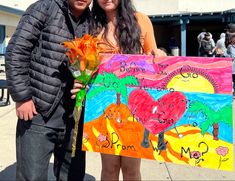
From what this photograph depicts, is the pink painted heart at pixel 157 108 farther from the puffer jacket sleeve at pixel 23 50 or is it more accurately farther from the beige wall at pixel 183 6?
the beige wall at pixel 183 6

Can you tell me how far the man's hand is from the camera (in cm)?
245

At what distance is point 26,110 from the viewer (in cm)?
245

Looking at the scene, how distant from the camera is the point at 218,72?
2234mm

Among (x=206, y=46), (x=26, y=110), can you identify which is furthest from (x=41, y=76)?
(x=206, y=46)

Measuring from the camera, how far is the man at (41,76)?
2402mm

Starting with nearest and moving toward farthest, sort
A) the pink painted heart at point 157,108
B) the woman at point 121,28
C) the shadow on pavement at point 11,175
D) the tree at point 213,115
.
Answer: the tree at point 213,115
the pink painted heart at point 157,108
the woman at point 121,28
the shadow on pavement at point 11,175

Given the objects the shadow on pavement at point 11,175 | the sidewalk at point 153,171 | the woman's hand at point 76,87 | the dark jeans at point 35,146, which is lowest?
the sidewalk at point 153,171

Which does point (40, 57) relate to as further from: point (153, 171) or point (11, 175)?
point (153, 171)

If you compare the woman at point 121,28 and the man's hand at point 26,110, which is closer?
the man's hand at point 26,110

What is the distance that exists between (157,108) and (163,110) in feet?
0.14

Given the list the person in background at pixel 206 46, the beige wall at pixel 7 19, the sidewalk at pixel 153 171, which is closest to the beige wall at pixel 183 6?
the beige wall at pixel 7 19

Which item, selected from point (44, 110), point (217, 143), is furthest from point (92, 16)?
point (217, 143)

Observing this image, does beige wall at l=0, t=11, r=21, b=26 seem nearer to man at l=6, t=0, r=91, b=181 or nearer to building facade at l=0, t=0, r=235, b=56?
building facade at l=0, t=0, r=235, b=56

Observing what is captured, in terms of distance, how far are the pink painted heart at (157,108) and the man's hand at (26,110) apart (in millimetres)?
697
